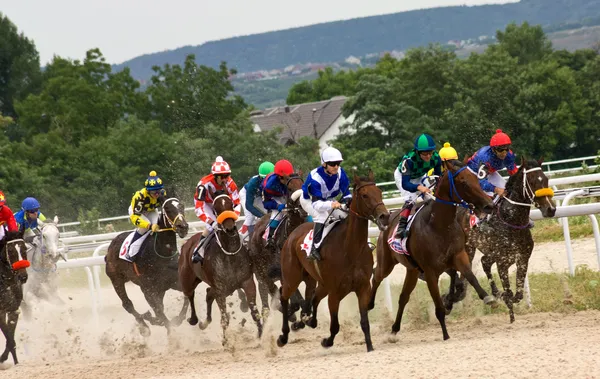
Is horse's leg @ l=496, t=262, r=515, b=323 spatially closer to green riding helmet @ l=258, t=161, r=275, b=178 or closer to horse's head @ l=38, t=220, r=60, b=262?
green riding helmet @ l=258, t=161, r=275, b=178

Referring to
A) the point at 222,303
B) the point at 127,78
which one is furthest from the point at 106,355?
the point at 127,78

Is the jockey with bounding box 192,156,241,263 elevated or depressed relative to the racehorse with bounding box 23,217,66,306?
elevated

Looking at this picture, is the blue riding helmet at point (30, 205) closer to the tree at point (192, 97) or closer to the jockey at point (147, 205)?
the jockey at point (147, 205)

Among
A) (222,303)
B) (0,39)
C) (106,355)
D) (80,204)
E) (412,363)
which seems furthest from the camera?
(0,39)

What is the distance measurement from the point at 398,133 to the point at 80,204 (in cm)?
1349

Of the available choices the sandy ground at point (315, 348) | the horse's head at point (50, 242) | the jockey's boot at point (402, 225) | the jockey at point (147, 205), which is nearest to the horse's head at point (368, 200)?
the jockey's boot at point (402, 225)

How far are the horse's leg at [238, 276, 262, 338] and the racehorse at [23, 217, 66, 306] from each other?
520cm

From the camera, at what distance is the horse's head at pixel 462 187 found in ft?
30.7

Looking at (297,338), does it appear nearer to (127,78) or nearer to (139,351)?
(139,351)

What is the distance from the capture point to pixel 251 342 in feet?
37.2

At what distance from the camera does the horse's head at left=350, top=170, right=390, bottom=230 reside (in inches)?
357

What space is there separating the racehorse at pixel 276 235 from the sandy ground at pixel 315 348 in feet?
1.80

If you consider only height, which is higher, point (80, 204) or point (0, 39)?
point (0, 39)

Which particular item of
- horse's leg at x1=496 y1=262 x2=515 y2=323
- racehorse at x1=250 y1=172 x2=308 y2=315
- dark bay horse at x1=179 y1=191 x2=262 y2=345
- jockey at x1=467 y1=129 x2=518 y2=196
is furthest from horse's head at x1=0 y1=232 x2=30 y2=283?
horse's leg at x1=496 y1=262 x2=515 y2=323
